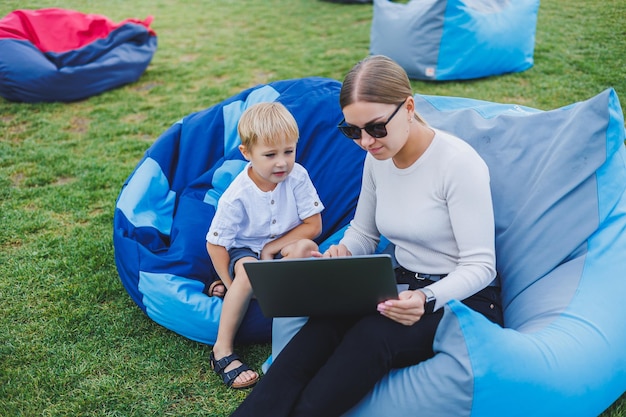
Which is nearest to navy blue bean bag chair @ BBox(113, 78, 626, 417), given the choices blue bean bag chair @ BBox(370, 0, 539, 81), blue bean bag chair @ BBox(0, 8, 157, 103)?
blue bean bag chair @ BBox(370, 0, 539, 81)

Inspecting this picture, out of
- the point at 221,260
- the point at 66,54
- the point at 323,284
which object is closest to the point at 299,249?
the point at 221,260

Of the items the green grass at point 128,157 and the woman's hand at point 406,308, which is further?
the green grass at point 128,157

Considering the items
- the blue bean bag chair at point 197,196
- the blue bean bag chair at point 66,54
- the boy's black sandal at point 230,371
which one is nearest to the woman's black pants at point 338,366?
the boy's black sandal at point 230,371

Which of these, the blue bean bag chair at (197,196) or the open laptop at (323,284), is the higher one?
the open laptop at (323,284)

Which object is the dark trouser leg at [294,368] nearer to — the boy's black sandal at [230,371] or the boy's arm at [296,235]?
the boy's black sandal at [230,371]

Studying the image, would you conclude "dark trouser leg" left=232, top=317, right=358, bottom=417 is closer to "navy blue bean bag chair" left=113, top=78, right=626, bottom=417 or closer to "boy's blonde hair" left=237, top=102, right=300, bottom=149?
"navy blue bean bag chair" left=113, top=78, right=626, bottom=417

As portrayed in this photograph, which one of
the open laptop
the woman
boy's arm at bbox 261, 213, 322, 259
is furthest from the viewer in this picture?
boy's arm at bbox 261, 213, 322, 259

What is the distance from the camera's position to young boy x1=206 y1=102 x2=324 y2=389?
8.10 ft

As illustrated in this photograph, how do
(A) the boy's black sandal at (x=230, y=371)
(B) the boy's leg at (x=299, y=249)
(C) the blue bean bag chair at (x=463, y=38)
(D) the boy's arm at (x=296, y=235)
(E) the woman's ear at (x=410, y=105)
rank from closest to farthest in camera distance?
(E) the woman's ear at (x=410, y=105)
(A) the boy's black sandal at (x=230, y=371)
(B) the boy's leg at (x=299, y=249)
(D) the boy's arm at (x=296, y=235)
(C) the blue bean bag chair at (x=463, y=38)

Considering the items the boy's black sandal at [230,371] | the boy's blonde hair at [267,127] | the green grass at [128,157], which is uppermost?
the boy's blonde hair at [267,127]

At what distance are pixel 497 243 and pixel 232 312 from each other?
110 centimetres

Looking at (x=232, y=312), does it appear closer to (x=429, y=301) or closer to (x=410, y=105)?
(x=429, y=301)

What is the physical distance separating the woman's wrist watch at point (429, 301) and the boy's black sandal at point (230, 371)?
33.0 inches

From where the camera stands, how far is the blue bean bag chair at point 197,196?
268cm
